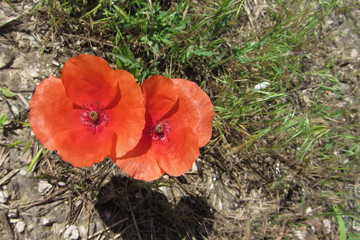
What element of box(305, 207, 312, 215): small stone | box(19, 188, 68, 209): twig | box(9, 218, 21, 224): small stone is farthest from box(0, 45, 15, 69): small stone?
box(305, 207, 312, 215): small stone

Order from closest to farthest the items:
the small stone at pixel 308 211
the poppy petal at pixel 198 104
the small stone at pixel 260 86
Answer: the poppy petal at pixel 198 104, the small stone at pixel 260 86, the small stone at pixel 308 211

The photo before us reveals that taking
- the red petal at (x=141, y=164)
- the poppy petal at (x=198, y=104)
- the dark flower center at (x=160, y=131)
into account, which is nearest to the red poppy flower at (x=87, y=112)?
the red petal at (x=141, y=164)

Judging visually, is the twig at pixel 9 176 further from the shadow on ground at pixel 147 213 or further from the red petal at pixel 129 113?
the red petal at pixel 129 113

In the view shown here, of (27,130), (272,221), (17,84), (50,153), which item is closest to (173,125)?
(50,153)

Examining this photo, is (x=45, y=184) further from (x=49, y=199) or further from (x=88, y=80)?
(x=88, y=80)

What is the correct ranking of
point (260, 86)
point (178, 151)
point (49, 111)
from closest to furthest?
1. point (49, 111)
2. point (178, 151)
3. point (260, 86)

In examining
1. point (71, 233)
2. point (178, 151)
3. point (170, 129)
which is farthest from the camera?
point (71, 233)

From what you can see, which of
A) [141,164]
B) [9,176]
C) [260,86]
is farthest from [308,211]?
[9,176]
